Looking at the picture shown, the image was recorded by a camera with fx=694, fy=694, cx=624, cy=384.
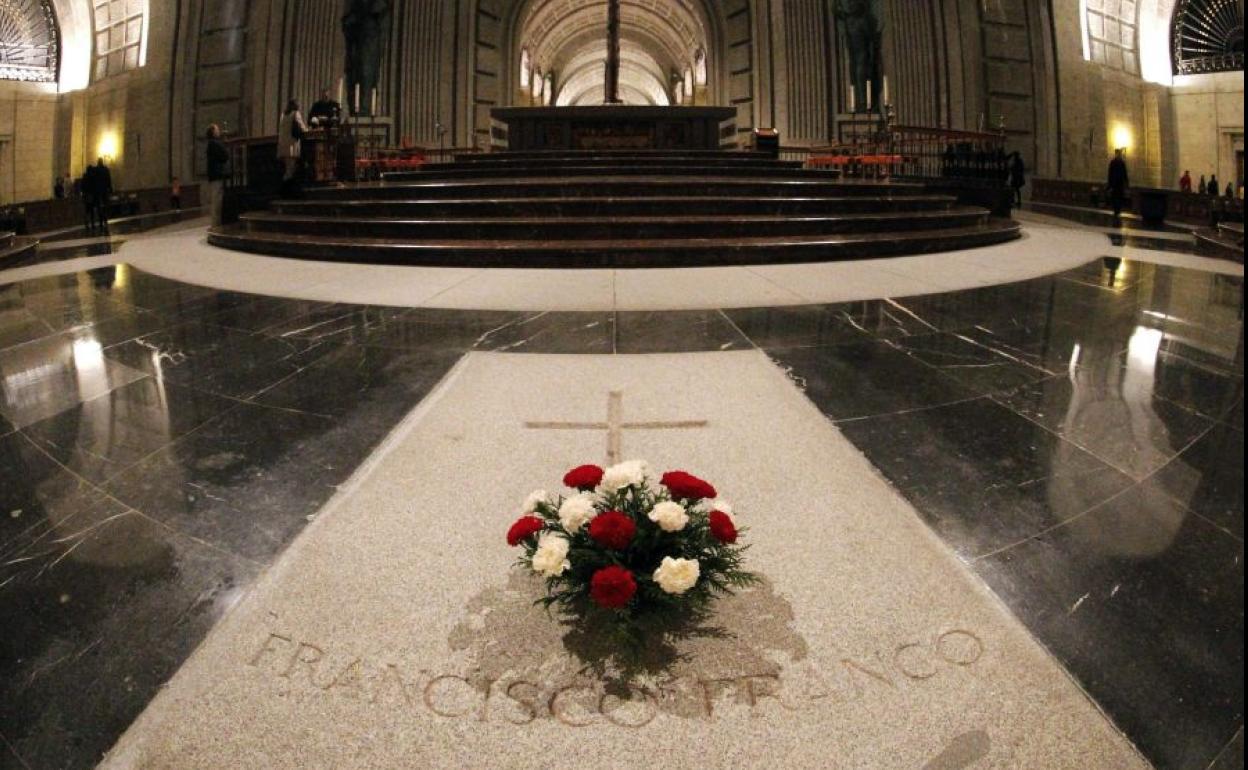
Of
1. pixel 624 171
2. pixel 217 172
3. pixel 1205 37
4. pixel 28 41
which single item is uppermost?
pixel 28 41

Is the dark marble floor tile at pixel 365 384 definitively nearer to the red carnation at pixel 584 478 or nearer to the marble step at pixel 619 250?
the red carnation at pixel 584 478

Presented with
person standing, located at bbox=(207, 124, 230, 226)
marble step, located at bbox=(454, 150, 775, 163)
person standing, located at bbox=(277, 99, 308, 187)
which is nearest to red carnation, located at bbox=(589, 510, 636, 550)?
marble step, located at bbox=(454, 150, 775, 163)

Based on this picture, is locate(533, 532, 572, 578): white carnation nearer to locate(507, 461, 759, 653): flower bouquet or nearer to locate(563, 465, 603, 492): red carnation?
locate(507, 461, 759, 653): flower bouquet

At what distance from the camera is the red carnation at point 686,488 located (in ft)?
4.98

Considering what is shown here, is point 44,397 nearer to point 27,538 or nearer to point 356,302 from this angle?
point 27,538

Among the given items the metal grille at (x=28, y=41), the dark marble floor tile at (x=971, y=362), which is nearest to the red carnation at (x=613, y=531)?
the dark marble floor tile at (x=971, y=362)

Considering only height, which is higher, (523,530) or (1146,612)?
(523,530)

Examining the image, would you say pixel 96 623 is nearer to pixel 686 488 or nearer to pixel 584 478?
pixel 584 478

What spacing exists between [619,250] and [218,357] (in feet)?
13.4

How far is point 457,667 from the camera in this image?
1318 mm

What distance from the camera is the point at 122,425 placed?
2658mm

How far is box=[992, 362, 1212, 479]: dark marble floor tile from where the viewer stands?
233cm

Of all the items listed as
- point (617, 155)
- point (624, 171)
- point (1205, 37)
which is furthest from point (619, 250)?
point (1205, 37)

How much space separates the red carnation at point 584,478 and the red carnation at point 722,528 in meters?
0.30
